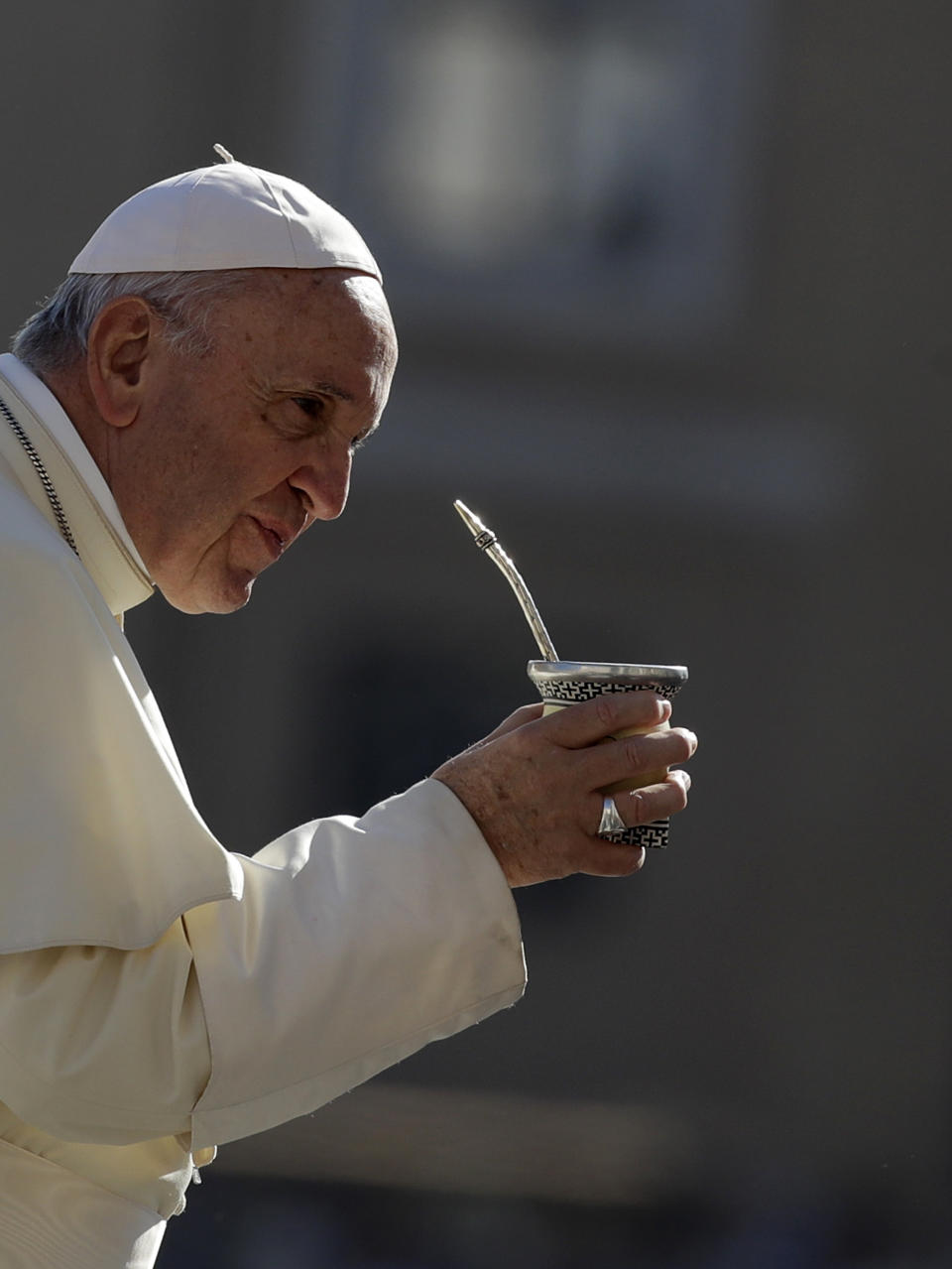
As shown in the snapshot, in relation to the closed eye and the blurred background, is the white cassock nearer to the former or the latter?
the closed eye

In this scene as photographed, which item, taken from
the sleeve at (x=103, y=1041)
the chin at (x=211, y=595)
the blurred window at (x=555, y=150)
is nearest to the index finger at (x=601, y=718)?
the sleeve at (x=103, y=1041)

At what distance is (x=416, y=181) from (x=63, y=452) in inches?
166

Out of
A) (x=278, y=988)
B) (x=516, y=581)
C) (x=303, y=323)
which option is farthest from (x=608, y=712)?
(x=303, y=323)

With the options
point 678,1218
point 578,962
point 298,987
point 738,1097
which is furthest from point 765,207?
point 298,987

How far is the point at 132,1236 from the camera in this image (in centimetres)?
179

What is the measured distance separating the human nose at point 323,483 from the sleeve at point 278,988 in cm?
50

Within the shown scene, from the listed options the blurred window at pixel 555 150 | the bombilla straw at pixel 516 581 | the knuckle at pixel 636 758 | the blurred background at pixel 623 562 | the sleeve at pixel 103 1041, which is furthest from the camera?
the blurred window at pixel 555 150

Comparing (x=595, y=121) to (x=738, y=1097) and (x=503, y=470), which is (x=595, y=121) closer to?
(x=503, y=470)

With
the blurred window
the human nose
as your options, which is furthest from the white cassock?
the blurred window

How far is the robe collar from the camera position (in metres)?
1.99

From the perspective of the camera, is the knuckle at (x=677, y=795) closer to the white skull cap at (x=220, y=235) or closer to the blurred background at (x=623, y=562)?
the white skull cap at (x=220, y=235)

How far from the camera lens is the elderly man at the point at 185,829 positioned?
1.57 m

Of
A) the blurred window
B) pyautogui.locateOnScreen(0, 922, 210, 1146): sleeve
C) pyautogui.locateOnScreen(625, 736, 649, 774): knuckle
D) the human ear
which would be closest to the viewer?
pyautogui.locateOnScreen(0, 922, 210, 1146): sleeve

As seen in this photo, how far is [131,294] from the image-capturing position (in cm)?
210
